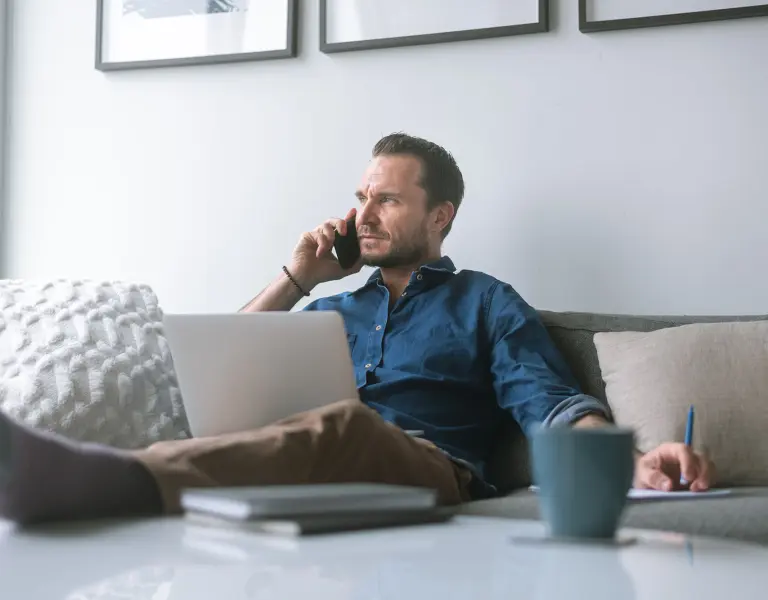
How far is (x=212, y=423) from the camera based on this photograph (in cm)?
124

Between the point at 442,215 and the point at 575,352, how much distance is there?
481 mm

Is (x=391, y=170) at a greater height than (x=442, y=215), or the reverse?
(x=391, y=170)

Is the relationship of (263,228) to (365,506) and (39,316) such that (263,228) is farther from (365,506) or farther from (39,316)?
(365,506)

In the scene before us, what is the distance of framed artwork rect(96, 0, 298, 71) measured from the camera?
2516 millimetres

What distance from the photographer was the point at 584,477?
0.80 meters

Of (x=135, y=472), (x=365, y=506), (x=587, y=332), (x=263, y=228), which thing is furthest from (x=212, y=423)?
(x=263, y=228)

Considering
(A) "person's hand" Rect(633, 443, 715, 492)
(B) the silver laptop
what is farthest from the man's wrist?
(A) "person's hand" Rect(633, 443, 715, 492)

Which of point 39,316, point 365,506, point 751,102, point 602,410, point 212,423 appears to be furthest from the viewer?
point 751,102

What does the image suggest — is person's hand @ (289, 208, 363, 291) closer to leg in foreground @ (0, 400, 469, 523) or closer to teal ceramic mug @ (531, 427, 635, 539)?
leg in foreground @ (0, 400, 469, 523)

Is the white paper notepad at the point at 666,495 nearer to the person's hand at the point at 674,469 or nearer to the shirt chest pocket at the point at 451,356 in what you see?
the person's hand at the point at 674,469

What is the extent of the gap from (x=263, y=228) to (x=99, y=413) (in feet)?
3.09

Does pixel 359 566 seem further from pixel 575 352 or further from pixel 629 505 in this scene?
pixel 575 352

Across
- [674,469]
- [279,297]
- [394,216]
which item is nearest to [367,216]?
[394,216]

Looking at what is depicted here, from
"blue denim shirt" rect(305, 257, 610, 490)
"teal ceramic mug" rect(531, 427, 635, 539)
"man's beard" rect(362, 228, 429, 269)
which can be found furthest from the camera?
"man's beard" rect(362, 228, 429, 269)
